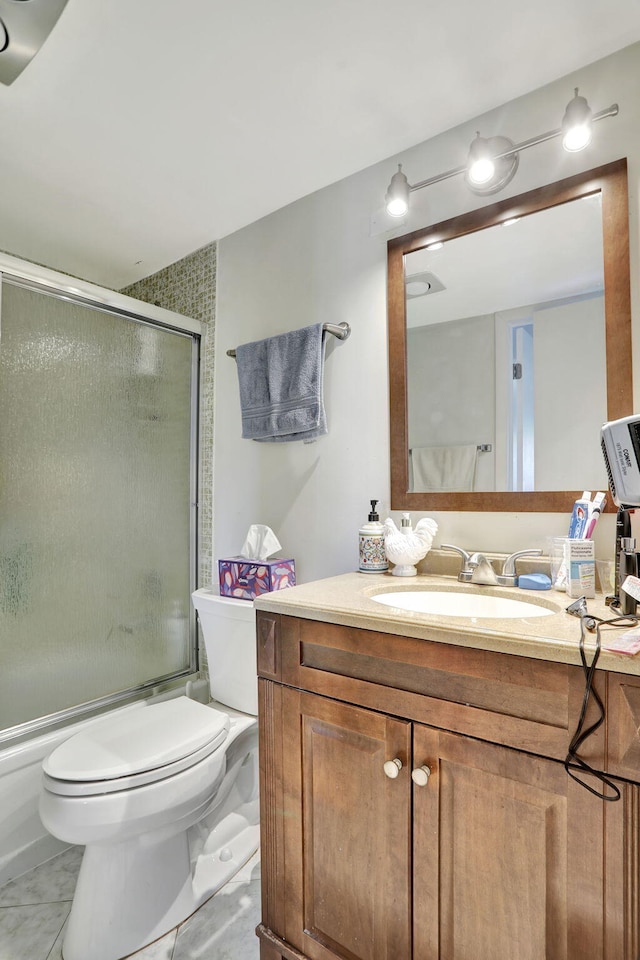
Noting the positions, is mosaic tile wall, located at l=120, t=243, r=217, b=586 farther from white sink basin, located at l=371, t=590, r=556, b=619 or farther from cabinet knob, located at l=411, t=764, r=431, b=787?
cabinet knob, located at l=411, t=764, r=431, b=787

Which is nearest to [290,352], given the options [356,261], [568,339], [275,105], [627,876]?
[356,261]

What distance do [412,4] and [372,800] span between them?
164cm

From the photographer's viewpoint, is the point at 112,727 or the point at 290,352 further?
the point at 290,352

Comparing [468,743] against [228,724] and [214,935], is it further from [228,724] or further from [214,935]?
[214,935]

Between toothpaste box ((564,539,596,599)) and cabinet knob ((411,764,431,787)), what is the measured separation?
0.46 meters

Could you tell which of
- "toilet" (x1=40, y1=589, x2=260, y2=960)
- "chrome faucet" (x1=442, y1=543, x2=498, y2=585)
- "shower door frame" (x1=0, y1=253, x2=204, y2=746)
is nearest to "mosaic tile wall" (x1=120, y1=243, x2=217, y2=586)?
"shower door frame" (x1=0, y1=253, x2=204, y2=746)

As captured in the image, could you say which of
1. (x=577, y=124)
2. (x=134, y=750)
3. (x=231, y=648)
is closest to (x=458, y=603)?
(x=231, y=648)

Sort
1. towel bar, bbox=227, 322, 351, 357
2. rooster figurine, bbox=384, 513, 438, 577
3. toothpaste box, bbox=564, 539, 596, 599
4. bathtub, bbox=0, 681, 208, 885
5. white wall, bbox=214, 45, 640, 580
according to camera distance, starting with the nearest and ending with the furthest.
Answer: toothpaste box, bbox=564, 539, 596, 599, white wall, bbox=214, 45, 640, 580, rooster figurine, bbox=384, 513, 438, 577, bathtub, bbox=0, 681, 208, 885, towel bar, bbox=227, 322, 351, 357

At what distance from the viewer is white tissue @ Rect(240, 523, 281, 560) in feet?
5.56

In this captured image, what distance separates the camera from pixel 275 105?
1339mm

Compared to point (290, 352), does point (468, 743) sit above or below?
below

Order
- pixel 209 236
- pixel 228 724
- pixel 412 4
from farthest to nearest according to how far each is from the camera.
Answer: pixel 209 236 → pixel 228 724 → pixel 412 4

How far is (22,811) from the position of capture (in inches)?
59.9

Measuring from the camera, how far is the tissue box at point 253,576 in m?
1.60
